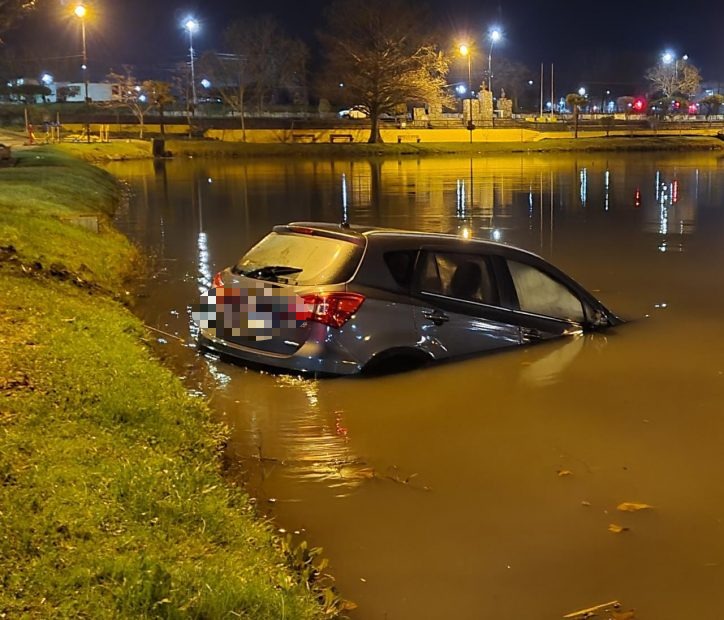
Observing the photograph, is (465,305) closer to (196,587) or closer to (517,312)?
(517,312)

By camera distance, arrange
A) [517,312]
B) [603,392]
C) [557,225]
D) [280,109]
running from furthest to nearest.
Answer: [280,109] → [557,225] → [517,312] → [603,392]

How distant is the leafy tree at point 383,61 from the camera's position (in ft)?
237

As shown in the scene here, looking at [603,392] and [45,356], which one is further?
[603,392]

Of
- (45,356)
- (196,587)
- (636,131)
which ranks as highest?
(636,131)

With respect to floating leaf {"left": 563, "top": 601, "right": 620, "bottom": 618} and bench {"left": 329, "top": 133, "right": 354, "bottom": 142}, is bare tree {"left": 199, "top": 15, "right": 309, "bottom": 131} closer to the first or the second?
bench {"left": 329, "top": 133, "right": 354, "bottom": 142}

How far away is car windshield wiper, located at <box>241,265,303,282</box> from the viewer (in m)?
7.36

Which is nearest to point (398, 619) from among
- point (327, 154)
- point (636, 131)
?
point (327, 154)

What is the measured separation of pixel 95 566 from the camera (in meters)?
Answer: 3.64

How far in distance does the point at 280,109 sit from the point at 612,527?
321 feet

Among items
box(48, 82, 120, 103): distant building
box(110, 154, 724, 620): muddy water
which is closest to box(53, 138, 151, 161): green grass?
box(110, 154, 724, 620): muddy water

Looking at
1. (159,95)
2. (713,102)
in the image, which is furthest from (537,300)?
(713,102)

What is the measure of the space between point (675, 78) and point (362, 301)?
12910 centimetres

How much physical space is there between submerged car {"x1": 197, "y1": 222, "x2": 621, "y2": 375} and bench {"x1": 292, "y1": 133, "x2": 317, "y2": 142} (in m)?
68.3

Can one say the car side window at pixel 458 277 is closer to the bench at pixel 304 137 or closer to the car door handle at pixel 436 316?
the car door handle at pixel 436 316
